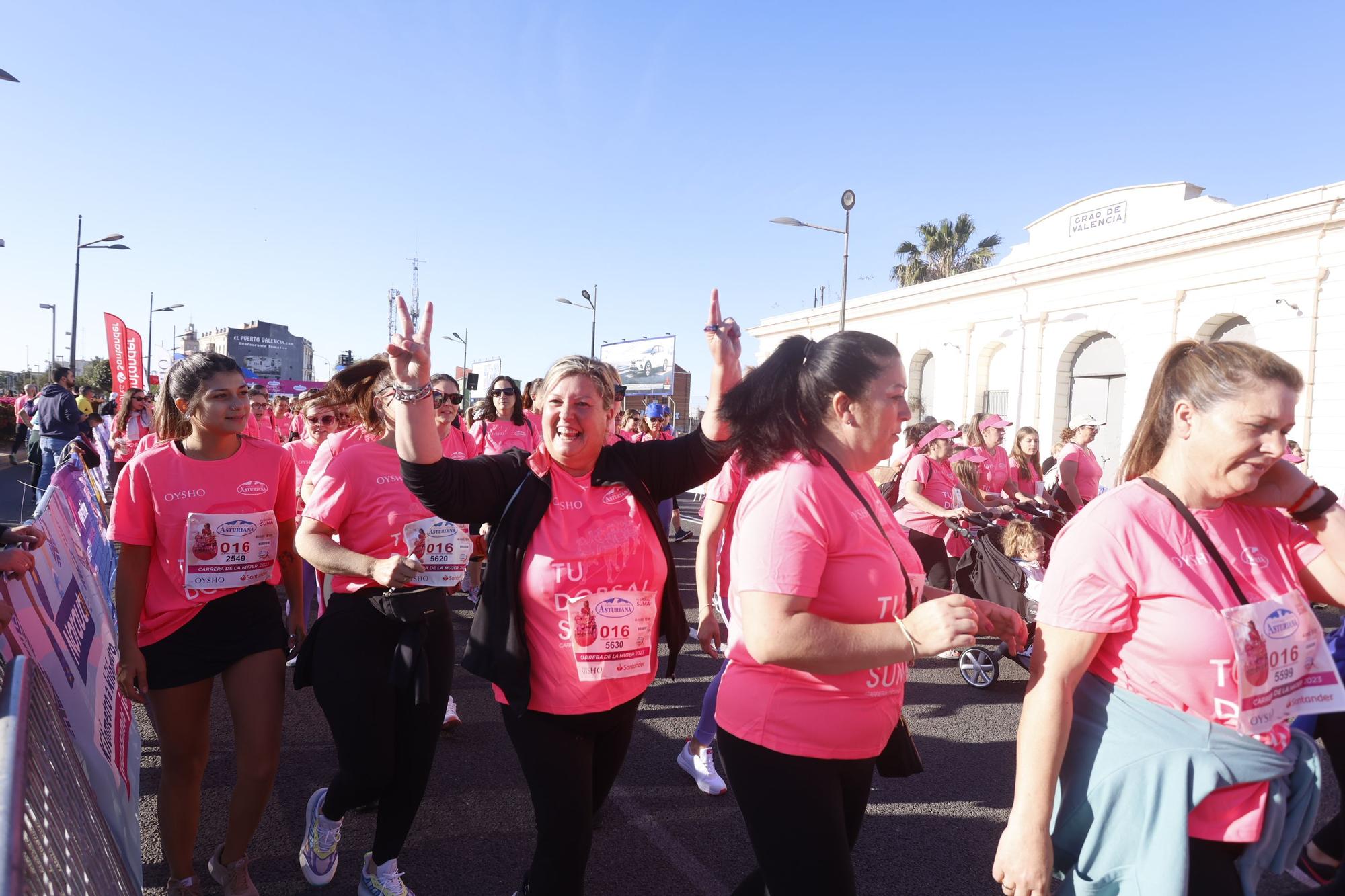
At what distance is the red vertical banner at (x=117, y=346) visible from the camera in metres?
21.3

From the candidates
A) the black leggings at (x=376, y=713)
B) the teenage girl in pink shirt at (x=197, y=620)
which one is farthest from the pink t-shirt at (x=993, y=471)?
the teenage girl in pink shirt at (x=197, y=620)

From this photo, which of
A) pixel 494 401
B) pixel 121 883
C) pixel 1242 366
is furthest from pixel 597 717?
pixel 494 401

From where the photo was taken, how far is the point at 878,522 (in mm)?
2057

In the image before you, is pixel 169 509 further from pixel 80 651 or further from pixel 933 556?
pixel 933 556

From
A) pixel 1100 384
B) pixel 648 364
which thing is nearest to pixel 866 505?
pixel 1100 384

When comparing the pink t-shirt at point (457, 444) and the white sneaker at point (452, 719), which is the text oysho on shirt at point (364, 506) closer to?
the pink t-shirt at point (457, 444)

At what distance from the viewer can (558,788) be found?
233cm

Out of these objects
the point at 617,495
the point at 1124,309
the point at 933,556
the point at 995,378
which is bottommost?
the point at 933,556

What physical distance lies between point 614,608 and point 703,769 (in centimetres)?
213

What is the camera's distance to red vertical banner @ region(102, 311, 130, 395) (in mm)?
21297

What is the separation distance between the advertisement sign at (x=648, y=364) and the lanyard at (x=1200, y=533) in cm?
4202

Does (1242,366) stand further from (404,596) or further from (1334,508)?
(404,596)

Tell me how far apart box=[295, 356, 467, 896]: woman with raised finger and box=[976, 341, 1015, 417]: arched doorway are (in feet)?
74.0

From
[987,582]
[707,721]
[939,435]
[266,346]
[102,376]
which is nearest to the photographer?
[707,721]
